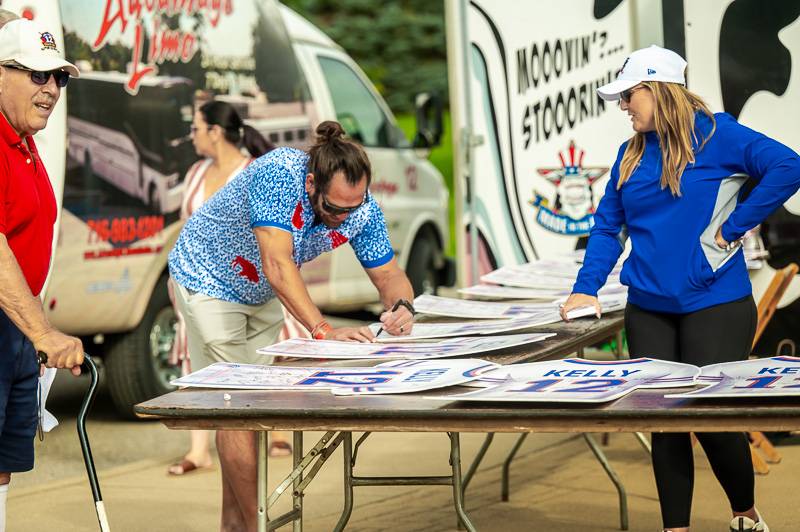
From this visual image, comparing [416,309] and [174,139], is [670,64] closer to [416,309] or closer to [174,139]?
[416,309]

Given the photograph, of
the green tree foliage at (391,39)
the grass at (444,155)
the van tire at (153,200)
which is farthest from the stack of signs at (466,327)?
the green tree foliage at (391,39)

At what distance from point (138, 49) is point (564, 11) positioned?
8.04ft

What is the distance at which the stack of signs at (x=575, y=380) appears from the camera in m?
3.21

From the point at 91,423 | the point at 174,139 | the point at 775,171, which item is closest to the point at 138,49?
the point at 174,139

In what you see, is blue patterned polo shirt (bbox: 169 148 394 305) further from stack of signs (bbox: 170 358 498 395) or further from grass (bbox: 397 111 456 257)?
grass (bbox: 397 111 456 257)

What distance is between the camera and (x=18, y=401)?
409 centimetres

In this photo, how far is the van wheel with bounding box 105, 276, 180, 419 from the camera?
25.6 ft

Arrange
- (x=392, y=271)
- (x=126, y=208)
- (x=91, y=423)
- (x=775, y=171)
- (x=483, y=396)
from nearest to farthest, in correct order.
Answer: (x=483, y=396), (x=775, y=171), (x=392, y=271), (x=126, y=208), (x=91, y=423)

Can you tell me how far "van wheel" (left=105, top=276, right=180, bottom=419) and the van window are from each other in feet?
6.85

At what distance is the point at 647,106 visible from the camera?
172 inches

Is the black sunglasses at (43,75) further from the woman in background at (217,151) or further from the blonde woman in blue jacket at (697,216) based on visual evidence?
the woman in background at (217,151)

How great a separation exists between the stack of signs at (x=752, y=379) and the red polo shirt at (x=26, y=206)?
1.91 meters

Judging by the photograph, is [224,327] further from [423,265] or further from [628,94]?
[423,265]

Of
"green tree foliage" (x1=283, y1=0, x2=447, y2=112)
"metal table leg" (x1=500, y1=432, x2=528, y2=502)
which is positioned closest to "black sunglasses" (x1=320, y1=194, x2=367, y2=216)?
"metal table leg" (x1=500, y1=432, x2=528, y2=502)
